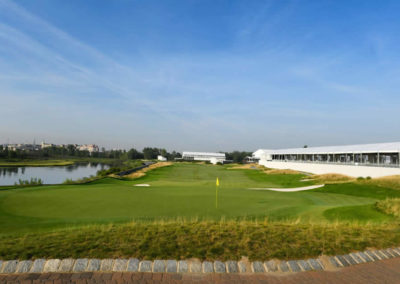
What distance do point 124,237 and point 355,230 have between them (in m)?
5.87

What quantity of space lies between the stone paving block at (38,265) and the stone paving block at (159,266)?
1897 mm

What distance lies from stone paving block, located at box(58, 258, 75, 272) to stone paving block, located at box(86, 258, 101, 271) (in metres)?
0.29

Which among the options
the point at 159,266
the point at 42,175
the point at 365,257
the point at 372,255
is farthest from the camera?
the point at 42,175

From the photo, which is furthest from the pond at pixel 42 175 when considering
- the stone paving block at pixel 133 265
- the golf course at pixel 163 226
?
the stone paving block at pixel 133 265

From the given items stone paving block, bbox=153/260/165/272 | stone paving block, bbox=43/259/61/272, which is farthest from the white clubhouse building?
stone paving block, bbox=43/259/61/272

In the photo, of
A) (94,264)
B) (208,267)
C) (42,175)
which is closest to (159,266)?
(208,267)

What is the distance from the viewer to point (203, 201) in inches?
502

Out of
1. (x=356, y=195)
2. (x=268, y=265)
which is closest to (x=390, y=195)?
(x=356, y=195)

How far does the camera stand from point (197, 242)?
5.76m

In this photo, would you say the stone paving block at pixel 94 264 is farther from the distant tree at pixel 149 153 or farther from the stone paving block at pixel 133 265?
the distant tree at pixel 149 153

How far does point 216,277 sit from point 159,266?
3.34 feet

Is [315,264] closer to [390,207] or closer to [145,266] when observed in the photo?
[145,266]

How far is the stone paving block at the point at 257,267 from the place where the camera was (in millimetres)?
4859

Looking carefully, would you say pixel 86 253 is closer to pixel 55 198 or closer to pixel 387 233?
pixel 387 233
